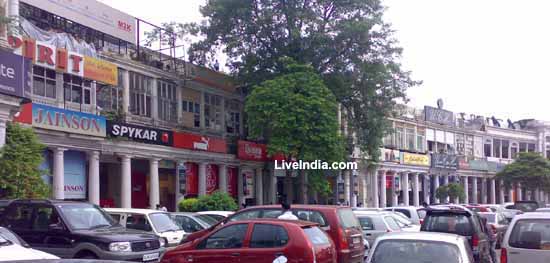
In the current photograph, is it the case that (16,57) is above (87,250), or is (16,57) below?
above

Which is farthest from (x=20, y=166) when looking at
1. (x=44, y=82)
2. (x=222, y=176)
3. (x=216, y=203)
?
(x=222, y=176)

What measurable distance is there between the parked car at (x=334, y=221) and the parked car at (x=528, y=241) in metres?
3.85

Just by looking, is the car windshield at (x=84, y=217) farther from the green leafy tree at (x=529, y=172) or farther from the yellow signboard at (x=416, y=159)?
the green leafy tree at (x=529, y=172)

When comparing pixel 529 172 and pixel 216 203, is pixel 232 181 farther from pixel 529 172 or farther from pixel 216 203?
pixel 529 172

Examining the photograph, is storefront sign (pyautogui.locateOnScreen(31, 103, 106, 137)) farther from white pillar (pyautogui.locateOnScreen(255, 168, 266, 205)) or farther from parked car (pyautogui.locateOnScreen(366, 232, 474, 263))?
parked car (pyautogui.locateOnScreen(366, 232, 474, 263))

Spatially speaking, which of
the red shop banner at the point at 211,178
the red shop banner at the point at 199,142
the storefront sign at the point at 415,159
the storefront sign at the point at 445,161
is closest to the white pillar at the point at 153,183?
the red shop banner at the point at 199,142

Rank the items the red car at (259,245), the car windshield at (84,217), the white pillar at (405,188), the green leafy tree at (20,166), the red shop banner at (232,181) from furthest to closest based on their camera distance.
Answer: the white pillar at (405,188)
the red shop banner at (232,181)
the green leafy tree at (20,166)
the car windshield at (84,217)
the red car at (259,245)

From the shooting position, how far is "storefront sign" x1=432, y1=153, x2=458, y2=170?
5928 centimetres

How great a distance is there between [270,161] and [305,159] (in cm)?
838

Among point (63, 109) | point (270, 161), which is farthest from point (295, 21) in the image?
point (63, 109)

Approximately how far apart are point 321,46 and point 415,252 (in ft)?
92.4

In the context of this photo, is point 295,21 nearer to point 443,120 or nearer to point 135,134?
point 135,134

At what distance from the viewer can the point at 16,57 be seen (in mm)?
20500

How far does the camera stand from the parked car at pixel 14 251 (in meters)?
11.2
